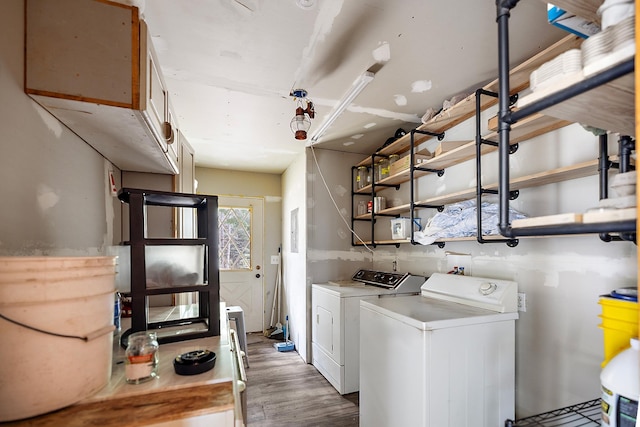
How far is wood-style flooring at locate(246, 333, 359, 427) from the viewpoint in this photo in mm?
2273

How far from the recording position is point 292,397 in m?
2.60

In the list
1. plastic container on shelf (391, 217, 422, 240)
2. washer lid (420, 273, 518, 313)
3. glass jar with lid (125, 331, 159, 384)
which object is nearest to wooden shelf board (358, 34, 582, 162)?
plastic container on shelf (391, 217, 422, 240)

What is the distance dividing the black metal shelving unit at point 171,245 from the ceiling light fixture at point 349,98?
1.22m

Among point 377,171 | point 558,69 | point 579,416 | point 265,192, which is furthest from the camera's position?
point 265,192

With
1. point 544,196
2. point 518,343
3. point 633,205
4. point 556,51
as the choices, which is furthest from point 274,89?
point 518,343

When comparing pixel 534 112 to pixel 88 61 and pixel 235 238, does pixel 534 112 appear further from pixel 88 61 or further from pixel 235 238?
pixel 235 238

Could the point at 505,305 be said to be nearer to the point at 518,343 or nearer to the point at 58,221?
the point at 518,343

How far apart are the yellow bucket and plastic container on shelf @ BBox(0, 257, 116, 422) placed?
1517 mm

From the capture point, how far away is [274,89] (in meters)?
2.12

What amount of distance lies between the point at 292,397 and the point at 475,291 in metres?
1.79

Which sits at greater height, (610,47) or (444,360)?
(610,47)

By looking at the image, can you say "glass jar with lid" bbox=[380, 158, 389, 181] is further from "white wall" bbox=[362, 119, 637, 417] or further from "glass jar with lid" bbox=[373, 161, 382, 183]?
"white wall" bbox=[362, 119, 637, 417]

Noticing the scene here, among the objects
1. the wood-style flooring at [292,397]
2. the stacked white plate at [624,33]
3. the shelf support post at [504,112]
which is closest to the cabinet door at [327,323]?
the wood-style flooring at [292,397]

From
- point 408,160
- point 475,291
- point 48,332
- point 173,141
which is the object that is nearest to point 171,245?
point 48,332
